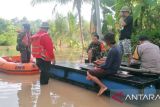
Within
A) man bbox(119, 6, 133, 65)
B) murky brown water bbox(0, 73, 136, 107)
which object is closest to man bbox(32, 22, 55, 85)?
murky brown water bbox(0, 73, 136, 107)

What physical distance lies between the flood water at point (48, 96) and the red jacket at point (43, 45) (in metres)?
0.87

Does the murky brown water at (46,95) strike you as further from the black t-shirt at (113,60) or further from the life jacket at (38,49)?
the life jacket at (38,49)

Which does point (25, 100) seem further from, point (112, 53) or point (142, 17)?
point (142, 17)

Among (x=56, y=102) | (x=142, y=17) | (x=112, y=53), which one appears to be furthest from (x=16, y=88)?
(x=142, y=17)

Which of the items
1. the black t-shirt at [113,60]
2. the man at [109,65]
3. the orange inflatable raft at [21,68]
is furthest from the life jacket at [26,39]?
the black t-shirt at [113,60]

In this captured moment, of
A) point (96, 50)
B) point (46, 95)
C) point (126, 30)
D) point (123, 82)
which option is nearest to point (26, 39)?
point (96, 50)

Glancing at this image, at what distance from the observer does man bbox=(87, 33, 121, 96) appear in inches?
246

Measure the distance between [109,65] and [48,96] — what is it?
1.67m

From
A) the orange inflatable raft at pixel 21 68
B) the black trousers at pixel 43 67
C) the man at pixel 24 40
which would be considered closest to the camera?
the black trousers at pixel 43 67

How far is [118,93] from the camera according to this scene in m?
6.11

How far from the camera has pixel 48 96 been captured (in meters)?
6.74

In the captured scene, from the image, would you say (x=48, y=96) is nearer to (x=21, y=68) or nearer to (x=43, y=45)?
(x=43, y=45)

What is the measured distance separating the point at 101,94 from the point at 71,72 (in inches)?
53.7

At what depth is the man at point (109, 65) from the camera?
6258mm
